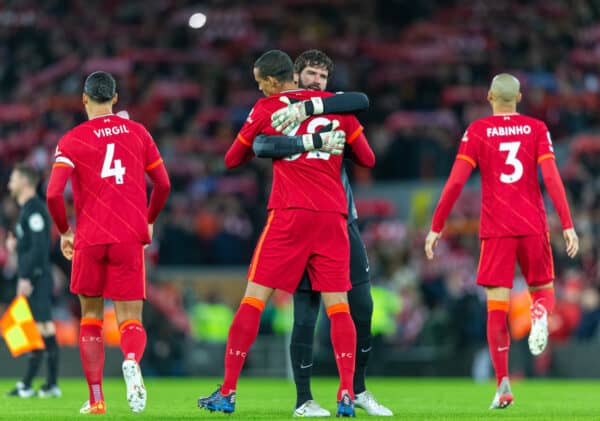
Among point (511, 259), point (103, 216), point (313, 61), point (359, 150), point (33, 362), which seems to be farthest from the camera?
point (33, 362)

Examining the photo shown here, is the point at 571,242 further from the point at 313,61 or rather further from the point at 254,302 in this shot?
the point at 254,302

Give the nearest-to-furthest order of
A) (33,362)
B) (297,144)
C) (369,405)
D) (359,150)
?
1. (297,144)
2. (359,150)
3. (369,405)
4. (33,362)

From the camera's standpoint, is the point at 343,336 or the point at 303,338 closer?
the point at 343,336

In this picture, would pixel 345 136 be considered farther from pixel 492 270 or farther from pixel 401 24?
pixel 401 24

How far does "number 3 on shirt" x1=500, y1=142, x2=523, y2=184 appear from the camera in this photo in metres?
9.47

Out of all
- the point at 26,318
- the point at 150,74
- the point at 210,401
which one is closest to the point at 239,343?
the point at 210,401

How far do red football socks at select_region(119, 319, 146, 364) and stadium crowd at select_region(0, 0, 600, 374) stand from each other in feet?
34.3

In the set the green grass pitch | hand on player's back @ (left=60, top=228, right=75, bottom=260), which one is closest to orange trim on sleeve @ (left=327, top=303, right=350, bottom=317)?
the green grass pitch

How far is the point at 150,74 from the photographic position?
28328 mm

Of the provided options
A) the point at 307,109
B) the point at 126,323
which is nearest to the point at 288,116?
the point at 307,109

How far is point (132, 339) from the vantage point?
28.1 feet

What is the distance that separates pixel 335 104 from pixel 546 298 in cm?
244

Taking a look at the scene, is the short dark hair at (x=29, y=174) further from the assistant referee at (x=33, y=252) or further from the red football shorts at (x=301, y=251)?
the red football shorts at (x=301, y=251)

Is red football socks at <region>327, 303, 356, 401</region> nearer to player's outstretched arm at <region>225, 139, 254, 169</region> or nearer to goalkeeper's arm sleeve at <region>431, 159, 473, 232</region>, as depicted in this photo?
player's outstretched arm at <region>225, 139, 254, 169</region>
